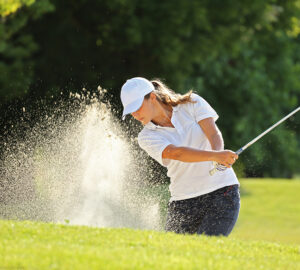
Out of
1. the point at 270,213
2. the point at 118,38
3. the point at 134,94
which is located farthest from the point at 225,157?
the point at 270,213

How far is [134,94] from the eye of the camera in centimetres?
536

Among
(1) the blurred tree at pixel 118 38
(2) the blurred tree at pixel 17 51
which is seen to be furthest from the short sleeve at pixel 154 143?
(1) the blurred tree at pixel 118 38

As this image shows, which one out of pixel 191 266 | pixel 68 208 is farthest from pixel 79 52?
pixel 191 266

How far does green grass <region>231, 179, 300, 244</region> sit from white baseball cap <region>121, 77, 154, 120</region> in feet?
31.5

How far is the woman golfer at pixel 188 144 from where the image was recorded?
5.39 m

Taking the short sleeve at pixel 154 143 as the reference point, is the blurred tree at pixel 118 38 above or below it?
below

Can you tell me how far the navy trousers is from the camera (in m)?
5.40

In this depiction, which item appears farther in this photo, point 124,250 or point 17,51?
point 17,51

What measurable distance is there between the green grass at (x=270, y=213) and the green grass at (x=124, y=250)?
9488 millimetres

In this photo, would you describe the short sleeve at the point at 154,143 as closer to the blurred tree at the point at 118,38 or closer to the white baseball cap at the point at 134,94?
the white baseball cap at the point at 134,94

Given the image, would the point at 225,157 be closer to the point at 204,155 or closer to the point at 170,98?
the point at 204,155

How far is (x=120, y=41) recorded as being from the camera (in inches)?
754

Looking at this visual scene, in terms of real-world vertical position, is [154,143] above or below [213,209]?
above

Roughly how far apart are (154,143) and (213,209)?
698mm
